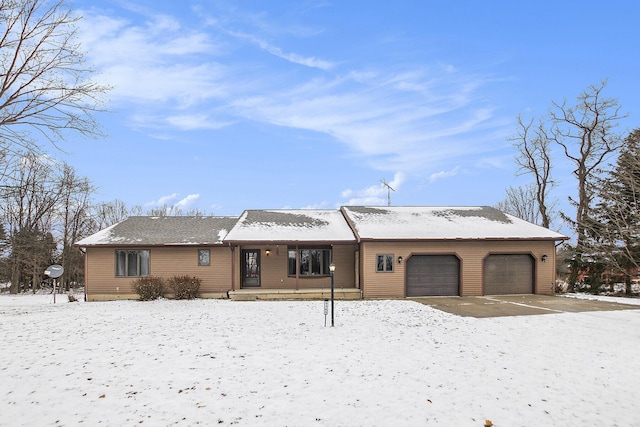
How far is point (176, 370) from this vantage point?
696cm

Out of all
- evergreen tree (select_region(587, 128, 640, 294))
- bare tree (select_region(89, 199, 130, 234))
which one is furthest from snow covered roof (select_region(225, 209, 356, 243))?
bare tree (select_region(89, 199, 130, 234))

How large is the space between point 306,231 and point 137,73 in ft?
31.9

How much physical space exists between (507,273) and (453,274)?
2.61 m

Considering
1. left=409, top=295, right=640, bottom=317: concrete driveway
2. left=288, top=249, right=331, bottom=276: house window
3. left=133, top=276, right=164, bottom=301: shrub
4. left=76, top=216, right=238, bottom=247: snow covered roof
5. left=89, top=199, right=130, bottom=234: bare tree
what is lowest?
left=409, top=295, right=640, bottom=317: concrete driveway

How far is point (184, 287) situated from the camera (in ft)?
56.4

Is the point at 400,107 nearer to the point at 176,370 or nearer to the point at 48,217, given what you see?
the point at 176,370

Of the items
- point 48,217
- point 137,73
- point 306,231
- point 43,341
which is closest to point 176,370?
point 43,341

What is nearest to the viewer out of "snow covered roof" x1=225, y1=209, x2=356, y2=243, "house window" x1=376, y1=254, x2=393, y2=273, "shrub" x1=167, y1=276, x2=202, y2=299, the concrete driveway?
the concrete driveway

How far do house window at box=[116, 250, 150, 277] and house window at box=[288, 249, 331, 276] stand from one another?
22.0ft

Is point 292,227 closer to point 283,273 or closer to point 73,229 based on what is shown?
point 283,273

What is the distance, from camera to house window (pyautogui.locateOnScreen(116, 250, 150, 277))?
18000 mm

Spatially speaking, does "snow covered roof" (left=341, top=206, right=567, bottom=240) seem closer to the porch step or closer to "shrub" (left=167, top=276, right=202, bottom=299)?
the porch step

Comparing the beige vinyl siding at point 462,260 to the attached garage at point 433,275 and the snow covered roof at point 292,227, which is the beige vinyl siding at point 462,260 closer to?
the attached garage at point 433,275

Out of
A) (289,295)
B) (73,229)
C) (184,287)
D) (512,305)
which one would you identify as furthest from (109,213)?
(512,305)
